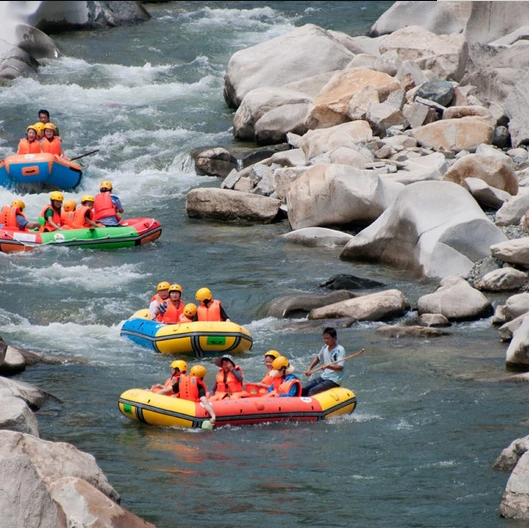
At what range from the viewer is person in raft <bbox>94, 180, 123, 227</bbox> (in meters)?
18.9

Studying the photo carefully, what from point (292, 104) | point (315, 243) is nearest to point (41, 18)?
point (292, 104)

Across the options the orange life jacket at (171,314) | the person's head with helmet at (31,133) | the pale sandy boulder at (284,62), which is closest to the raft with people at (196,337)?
the orange life jacket at (171,314)

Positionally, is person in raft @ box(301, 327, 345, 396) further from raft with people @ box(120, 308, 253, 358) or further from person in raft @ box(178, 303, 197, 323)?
person in raft @ box(178, 303, 197, 323)

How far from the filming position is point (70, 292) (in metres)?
16.4

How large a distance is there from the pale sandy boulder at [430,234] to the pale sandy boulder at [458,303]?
3.55ft

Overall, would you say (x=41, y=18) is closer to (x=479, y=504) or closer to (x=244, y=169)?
(x=244, y=169)

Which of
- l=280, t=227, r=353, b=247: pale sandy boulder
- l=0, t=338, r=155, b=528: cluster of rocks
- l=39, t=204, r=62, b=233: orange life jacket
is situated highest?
l=0, t=338, r=155, b=528: cluster of rocks

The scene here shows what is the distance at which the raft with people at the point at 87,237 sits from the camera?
18.2m

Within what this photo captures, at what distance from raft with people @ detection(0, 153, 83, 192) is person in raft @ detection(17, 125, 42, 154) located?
319mm

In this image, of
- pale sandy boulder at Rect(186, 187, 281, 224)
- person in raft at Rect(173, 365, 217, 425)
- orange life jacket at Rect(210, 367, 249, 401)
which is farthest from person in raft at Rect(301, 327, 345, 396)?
pale sandy boulder at Rect(186, 187, 281, 224)

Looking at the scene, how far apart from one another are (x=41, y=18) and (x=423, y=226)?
16174 mm

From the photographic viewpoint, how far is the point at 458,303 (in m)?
14.9

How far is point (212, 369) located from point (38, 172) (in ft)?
26.3

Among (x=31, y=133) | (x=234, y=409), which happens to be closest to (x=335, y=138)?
(x=31, y=133)
